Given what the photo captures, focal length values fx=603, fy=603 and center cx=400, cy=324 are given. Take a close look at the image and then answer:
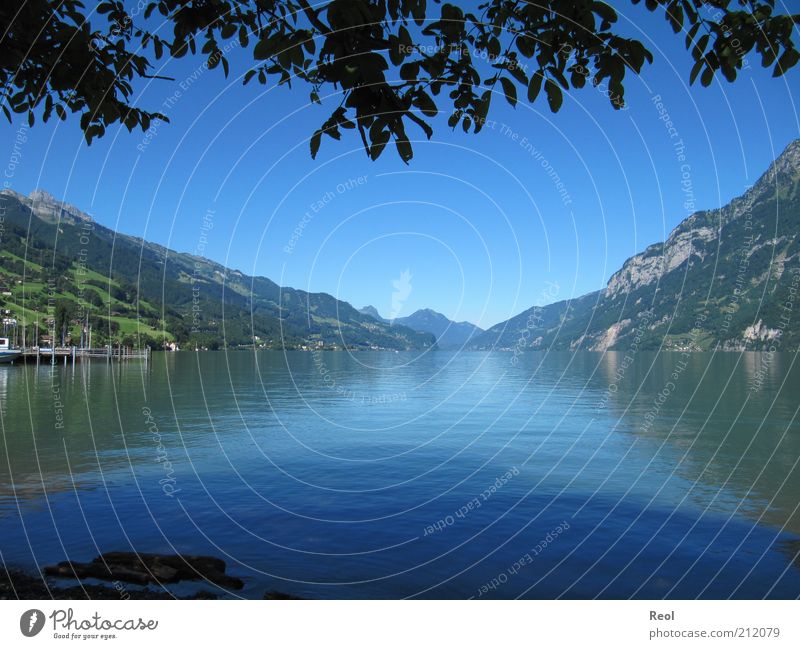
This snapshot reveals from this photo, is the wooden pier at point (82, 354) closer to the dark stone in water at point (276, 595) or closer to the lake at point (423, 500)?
the lake at point (423, 500)

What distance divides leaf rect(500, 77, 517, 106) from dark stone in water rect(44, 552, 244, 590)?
41.9 feet

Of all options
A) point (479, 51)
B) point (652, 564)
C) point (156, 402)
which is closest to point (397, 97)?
point (479, 51)

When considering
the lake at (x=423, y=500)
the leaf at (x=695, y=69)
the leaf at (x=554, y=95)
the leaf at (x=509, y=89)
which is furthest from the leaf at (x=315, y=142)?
the lake at (x=423, y=500)

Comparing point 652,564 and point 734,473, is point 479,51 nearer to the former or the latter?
point 652,564

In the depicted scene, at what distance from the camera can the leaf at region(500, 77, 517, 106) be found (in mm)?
5223

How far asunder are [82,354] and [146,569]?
158742 millimetres

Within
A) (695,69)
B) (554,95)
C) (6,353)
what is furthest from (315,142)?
(6,353)

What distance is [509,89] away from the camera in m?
5.24

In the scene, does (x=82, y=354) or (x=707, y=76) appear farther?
(x=82, y=354)

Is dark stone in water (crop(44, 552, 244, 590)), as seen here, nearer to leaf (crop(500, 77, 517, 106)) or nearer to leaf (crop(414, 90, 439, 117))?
leaf (crop(414, 90, 439, 117))

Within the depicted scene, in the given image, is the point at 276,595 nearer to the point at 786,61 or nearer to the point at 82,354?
the point at 786,61

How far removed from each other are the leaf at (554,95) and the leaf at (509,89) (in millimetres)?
289

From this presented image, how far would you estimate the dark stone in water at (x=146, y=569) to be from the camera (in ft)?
44.4

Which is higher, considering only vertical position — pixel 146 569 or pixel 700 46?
pixel 700 46
